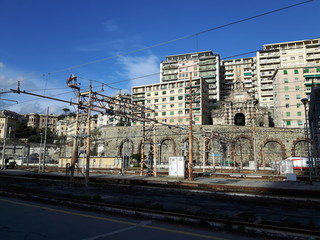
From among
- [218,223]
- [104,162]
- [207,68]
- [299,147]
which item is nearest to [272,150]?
[299,147]

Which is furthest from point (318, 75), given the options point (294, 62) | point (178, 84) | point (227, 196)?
point (227, 196)

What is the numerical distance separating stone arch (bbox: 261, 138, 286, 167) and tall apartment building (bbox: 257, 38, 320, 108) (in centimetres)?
3267

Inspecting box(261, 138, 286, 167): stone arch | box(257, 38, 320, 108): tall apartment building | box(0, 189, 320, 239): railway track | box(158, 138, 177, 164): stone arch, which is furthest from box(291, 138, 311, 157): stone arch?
box(0, 189, 320, 239): railway track

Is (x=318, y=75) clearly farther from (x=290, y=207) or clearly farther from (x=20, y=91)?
(x=20, y=91)

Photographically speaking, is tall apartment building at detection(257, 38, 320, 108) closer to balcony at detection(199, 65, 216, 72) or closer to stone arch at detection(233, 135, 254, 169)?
balcony at detection(199, 65, 216, 72)

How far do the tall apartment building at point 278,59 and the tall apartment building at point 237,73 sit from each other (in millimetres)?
7357

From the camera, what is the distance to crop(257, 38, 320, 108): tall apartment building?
7675cm

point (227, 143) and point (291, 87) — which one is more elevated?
point (291, 87)

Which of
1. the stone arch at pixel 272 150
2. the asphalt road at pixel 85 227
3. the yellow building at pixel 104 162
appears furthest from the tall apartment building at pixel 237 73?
the asphalt road at pixel 85 227

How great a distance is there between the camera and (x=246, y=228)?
622 centimetres

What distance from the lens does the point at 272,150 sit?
49.0 meters

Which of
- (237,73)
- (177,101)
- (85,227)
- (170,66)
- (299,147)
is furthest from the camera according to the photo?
(237,73)

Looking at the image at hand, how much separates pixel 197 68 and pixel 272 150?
48672mm

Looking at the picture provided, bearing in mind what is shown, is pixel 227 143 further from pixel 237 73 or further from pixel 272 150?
pixel 237 73
